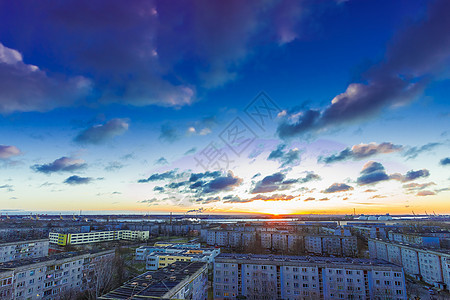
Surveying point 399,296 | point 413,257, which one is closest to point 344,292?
point 399,296

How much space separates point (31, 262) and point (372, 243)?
57.0 metres

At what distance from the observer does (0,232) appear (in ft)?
245

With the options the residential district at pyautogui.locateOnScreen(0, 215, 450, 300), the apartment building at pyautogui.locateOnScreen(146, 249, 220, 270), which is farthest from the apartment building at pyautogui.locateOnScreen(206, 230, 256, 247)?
the apartment building at pyautogui.locateOnScreen(146, 249, 220, 270)

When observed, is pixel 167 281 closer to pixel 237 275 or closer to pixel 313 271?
pixel 237 275

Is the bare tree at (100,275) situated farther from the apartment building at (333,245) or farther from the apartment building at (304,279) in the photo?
the apartment building at (333,245)

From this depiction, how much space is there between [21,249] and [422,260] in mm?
64841

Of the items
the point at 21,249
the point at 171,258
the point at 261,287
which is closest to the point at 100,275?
the point at 171,258

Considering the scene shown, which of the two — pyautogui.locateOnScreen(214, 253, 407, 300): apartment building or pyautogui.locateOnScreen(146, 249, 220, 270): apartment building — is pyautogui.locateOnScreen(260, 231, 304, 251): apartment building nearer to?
pyautogui.locateOnScreen(146, 249, 220, 270): apartment building

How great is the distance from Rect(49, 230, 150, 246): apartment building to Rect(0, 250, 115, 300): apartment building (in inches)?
1598

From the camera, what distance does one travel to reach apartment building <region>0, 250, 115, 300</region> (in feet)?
71.8

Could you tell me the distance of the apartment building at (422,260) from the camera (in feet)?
107

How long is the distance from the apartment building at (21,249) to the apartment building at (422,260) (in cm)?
5621

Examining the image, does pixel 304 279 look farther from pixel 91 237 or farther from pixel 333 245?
pixel 91 237

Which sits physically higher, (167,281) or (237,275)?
(167,281)
